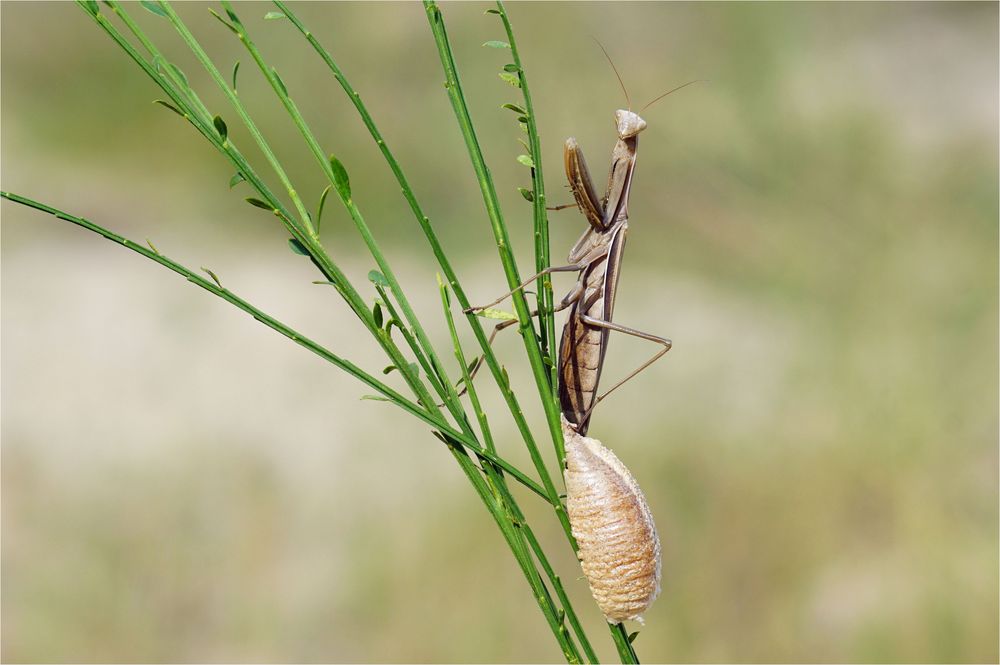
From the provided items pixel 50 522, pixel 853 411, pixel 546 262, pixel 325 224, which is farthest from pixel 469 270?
pixel 546 262

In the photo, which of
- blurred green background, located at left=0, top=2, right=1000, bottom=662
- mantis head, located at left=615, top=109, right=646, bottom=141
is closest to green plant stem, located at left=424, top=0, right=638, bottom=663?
mantis head, located at left=615, top=109, right=646, bottom=141

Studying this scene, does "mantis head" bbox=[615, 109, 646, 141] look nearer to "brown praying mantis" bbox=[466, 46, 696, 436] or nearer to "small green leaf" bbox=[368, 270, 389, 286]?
"brown praying mantis" bbox=[466, 46, 696, 436]

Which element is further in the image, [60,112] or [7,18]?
[60,112]

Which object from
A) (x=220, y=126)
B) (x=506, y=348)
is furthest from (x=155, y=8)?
(x=506, y=348)

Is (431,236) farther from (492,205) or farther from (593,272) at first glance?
(593,272)

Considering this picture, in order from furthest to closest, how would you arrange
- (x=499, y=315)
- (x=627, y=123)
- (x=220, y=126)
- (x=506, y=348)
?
(x=506, y=348) < (x=627, y=123) < (x=499, y=315) < (x=220, y=126)

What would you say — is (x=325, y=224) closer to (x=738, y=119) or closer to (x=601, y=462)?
(x=738, y=119)

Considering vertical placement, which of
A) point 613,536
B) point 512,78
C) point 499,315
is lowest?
point 613,536
